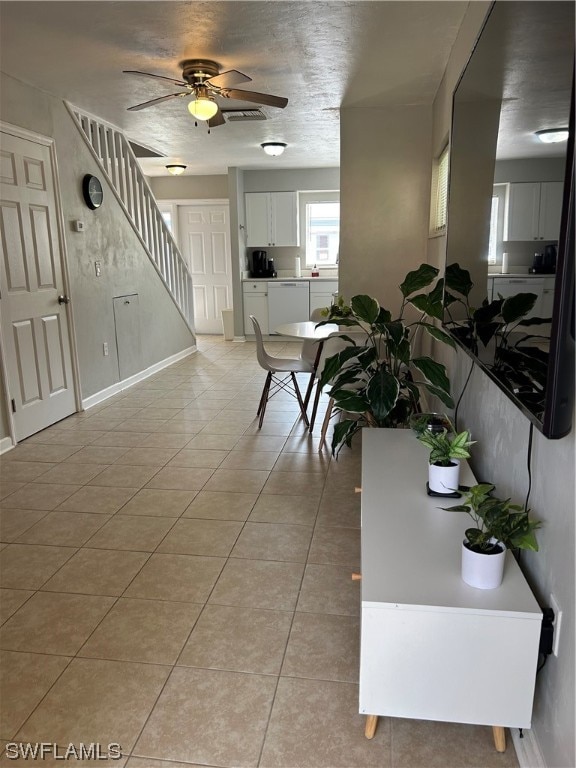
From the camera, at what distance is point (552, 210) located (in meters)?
1.14

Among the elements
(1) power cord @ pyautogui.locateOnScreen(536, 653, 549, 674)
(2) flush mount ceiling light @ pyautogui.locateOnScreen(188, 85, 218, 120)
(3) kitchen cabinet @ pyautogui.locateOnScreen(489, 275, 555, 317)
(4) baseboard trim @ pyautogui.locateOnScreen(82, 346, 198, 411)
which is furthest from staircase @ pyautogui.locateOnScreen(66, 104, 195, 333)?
(1) power cord @ pyautogui.locateOnScreen(536, 653, 549, 674)

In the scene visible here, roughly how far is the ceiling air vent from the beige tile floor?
8.84 ft

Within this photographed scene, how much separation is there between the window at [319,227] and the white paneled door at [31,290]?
15.6 ft

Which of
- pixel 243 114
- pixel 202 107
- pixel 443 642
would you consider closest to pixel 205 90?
pixel 202 107

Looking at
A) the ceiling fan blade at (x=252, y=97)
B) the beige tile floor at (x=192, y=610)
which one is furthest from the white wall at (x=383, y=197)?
the beige tile floor at (x=192, y=610)

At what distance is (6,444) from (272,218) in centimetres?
549

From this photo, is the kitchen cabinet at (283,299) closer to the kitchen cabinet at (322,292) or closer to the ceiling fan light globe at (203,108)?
the kitchen cabinet at (322,292)

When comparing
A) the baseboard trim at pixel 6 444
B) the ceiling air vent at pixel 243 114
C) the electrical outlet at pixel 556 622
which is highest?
the ceiling air vent at pixel 243 114

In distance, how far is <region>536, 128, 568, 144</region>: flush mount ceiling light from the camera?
1.09 metres

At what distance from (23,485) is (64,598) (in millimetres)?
1297

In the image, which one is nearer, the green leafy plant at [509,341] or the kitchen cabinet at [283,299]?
the green leafy plant at [509,341]

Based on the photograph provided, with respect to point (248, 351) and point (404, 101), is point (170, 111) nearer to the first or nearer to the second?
point (404, 101)

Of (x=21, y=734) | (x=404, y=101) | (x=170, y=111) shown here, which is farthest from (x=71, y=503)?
(x=404, y=101)

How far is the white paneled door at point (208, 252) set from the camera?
343 inches
